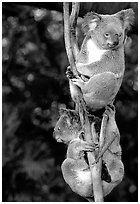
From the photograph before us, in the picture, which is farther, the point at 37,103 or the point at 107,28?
the point at 37,103

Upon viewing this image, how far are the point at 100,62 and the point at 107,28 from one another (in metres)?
0.07

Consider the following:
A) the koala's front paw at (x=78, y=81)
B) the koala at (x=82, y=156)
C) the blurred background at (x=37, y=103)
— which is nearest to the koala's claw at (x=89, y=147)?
the koala at (x=82, y=156)

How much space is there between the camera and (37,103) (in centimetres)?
300

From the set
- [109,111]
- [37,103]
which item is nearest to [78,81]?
[109,111]

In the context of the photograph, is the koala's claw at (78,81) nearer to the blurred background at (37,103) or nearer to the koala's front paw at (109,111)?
the koala's front paw at (109,111)

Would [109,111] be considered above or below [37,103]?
above

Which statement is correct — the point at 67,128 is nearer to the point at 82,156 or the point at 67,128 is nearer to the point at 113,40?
the point at 82,156

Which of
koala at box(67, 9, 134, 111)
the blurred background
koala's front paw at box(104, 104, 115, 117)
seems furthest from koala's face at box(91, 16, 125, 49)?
the blurred background

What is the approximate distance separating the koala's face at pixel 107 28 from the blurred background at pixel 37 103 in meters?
1.89

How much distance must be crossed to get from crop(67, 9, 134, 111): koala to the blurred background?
6.27 ft

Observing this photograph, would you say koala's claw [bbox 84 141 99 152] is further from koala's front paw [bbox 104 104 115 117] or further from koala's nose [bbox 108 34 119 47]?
koala's nose [bbox 108 34 119 47]

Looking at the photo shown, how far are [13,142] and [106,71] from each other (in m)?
2.18

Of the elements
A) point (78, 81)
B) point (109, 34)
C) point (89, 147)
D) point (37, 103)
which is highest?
point (109, 34)

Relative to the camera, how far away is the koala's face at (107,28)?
91cm
